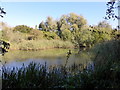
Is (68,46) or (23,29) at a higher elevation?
(23,29)

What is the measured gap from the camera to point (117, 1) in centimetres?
232

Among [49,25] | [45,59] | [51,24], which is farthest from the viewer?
[49,25]

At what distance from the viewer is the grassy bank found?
10.4m

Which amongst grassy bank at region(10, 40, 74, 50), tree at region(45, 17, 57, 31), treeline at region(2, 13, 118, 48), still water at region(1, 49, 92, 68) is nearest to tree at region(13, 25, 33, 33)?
treeline at region(2, 13, 118, 48)

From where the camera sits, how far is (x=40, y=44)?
11.4 m

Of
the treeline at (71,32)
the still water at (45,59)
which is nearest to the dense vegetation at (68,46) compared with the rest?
the treeline at (71,32)

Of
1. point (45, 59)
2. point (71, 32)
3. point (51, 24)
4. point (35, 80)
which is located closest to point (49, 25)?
point (51, 24)

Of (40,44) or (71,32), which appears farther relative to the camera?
(71,32)

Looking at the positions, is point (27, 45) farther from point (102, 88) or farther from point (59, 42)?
point (102, 88)

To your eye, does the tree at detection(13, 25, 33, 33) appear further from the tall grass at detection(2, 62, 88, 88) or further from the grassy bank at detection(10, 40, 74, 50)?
the tall grass at detection(2, 62, 88, 88)

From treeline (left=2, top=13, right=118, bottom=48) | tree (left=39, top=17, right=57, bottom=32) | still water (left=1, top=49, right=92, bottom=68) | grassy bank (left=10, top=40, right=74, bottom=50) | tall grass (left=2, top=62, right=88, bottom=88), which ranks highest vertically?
tree (left=39, top=17, right=57, bottom=32)

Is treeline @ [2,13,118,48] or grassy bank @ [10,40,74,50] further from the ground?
treeline @ [2,13,118,48]

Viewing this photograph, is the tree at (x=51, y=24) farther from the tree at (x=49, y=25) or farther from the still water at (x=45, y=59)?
the still water at (x=45, y=59)

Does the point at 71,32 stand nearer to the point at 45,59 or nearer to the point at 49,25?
the point at 49,25
